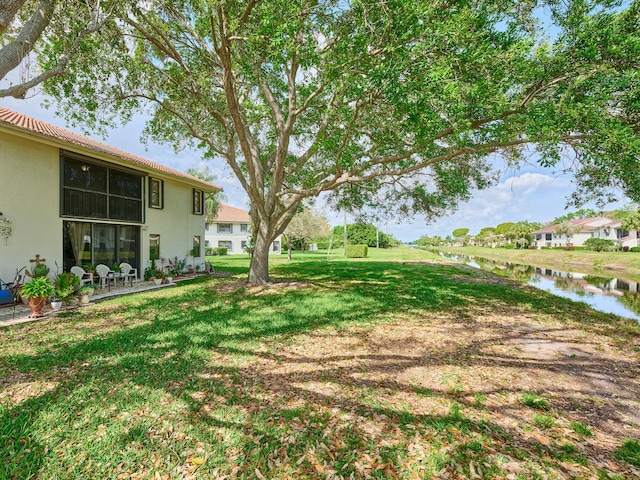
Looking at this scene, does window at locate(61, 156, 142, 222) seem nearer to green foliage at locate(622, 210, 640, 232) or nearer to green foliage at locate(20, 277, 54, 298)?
green foliage at locate(20, 277, 54, 298)

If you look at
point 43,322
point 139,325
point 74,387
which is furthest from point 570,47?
point 43,322

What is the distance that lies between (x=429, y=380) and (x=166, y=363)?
4.17 meters

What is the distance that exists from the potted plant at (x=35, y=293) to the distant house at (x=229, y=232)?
30902 millimetres

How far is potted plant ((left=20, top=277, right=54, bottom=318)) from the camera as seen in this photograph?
24.2 feet

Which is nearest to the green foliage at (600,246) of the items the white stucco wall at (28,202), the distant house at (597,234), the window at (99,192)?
the distant house at (597,234)

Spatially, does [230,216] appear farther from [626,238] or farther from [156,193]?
[626,238]

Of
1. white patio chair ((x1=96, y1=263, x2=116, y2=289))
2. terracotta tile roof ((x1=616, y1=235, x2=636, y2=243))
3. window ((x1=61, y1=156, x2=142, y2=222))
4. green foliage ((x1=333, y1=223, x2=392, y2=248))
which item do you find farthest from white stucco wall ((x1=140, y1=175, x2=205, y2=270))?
terracotta tile roof ((x1=616, y1=235, x2=636, y2=243))

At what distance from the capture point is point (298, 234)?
115ft

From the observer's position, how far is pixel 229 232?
39.7 meters

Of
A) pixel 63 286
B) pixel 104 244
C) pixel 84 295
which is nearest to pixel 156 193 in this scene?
pixel 104 244

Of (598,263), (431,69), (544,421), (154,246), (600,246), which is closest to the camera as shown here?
(544,421)

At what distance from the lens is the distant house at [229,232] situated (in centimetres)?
3875

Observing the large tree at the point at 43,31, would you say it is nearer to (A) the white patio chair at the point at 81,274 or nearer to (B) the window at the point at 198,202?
(A) the white patio chair at the point at 81,274

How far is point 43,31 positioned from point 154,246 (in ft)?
33.9
